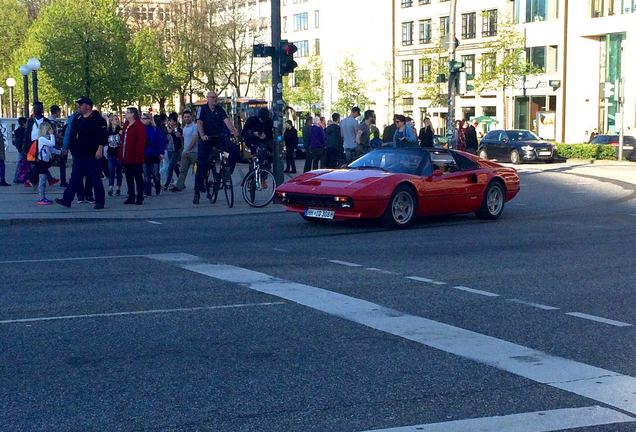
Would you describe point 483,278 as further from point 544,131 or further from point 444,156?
point 544,131

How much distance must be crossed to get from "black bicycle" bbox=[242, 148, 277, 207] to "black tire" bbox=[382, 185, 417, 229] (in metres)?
4.04

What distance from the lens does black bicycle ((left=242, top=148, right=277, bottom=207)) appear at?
62.0 feet

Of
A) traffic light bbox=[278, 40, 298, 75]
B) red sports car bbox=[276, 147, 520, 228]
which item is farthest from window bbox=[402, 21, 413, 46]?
red sports car bbox=[276, 147, 520, 228]

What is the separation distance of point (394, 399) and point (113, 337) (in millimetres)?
2528

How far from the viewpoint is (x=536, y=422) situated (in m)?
5.34

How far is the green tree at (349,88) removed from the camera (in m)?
83.9

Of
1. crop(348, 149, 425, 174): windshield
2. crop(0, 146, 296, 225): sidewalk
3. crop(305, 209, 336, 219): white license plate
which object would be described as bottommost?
crop(0, 146, 296, 225): sidewalk

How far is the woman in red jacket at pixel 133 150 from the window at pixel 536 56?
54676 millimetres

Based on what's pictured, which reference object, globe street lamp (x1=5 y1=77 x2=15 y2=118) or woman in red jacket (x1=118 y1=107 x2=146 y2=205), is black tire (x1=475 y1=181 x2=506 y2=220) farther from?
globe street lamp (x1=5 y1=77 x2=15 y2=118)

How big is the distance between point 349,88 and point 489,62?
21.3 metres

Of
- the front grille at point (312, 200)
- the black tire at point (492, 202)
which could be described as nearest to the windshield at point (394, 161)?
the front grille at point (312, 200)

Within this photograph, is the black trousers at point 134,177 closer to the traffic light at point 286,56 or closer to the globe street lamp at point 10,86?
the traffic light at point 286,56

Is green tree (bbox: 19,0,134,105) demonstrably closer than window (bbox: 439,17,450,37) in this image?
Yes

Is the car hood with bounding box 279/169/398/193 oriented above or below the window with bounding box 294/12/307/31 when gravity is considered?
below
